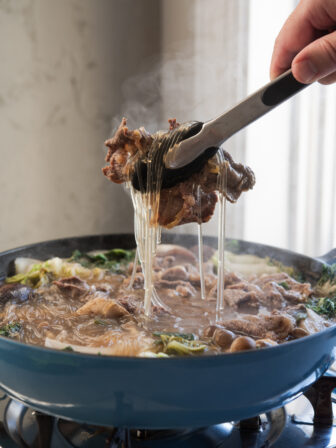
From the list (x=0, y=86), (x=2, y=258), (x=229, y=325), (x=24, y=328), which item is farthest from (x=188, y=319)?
(x=0, y=86)

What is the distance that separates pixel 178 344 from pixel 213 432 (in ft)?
1.47

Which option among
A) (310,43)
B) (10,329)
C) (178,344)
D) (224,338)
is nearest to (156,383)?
(178,344)

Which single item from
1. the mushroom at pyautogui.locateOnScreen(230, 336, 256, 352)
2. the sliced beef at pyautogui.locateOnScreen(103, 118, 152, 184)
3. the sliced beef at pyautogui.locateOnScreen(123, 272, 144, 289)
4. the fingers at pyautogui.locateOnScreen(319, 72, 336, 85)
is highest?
the fingers at pyautogui.locateOnScreen(319, 72, 336, 85)

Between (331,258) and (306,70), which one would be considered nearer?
(306,70)

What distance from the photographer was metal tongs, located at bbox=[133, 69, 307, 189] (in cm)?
194

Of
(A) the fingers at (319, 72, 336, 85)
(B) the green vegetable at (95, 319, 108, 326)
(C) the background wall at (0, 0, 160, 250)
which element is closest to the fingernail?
(A) the fingers at (319, 72, 336, 85)

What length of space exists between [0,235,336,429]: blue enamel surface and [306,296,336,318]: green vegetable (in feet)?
2.24

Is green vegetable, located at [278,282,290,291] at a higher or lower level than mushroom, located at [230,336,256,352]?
lower

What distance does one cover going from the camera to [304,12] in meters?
2.26

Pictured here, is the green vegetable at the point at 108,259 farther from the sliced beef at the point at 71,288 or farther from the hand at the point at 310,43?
the hand at the point at 310,43

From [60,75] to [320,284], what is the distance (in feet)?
11.2

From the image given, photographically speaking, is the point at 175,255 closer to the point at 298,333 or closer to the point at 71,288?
the point at 71,288

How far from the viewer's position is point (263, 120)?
4.32 metres

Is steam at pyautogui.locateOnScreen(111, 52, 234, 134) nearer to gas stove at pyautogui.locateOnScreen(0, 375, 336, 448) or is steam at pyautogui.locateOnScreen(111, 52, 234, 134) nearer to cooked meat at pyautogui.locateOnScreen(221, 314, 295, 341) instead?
cooked meat at pyautogui.locateOnScreen(221, 314, 295, 341)
